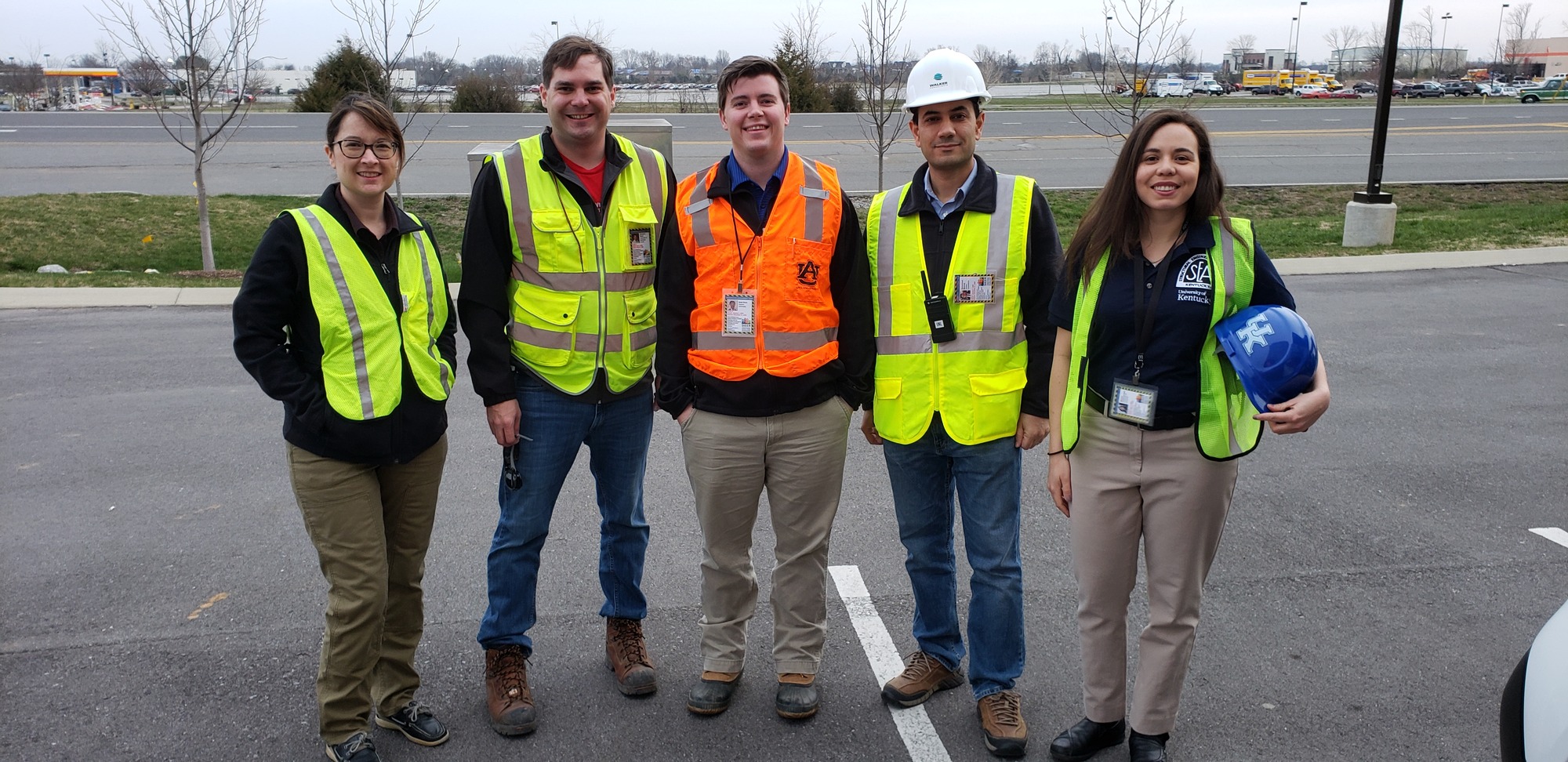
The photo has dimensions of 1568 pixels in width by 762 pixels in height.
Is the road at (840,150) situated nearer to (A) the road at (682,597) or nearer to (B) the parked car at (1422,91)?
(A) the road at (682,597)

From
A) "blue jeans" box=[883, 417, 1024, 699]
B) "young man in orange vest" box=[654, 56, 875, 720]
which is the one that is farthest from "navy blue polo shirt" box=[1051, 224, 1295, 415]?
"young man in orange vest" box=[654, 56, 875, 720]

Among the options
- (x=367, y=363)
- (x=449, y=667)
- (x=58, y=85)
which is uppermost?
(x=58, y=85)

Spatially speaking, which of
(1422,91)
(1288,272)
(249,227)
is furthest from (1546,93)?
(249,227)

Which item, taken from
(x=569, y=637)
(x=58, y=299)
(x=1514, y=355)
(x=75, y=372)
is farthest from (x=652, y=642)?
(x=58, y=299)

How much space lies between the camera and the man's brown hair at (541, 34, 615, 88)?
11.9ft

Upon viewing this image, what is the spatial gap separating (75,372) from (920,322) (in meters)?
7.22

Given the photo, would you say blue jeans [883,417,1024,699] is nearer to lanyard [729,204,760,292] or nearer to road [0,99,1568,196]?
lanyard [729,204,760,292]

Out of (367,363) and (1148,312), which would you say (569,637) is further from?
(1148,312)

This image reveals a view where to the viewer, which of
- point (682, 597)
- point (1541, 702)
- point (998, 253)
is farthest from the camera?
point (682, 597)

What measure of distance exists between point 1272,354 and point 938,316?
0.99m

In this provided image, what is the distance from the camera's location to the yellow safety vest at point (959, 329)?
3.53 meters

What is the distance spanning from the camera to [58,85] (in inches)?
2207

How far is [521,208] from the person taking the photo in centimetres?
362

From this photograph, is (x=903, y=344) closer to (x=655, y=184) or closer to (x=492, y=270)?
(x=655, y=184)
